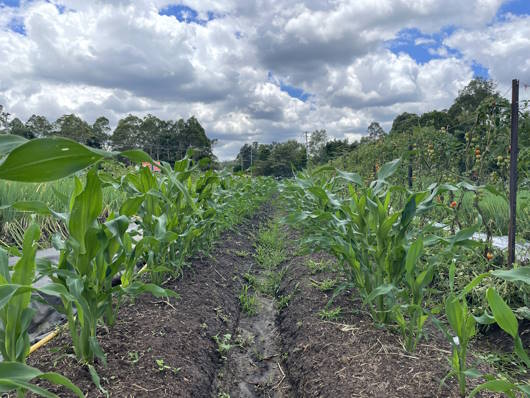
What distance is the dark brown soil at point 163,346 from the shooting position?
1.59 metres

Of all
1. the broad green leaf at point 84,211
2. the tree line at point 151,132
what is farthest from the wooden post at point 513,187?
the tree line at point 151,132

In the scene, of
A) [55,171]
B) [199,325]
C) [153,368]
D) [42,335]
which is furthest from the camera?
[199,325]

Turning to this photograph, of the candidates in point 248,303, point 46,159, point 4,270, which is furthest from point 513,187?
point 4,270

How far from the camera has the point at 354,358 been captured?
6.33ft

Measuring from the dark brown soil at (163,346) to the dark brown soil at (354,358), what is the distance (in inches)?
20.2

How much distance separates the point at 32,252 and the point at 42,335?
1178 millimetres

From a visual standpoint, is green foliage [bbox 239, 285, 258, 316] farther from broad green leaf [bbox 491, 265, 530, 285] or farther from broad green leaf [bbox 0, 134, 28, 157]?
broad green leaf [bbox 0, 134, 28, 157]

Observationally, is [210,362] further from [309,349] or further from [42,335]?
[42,335]

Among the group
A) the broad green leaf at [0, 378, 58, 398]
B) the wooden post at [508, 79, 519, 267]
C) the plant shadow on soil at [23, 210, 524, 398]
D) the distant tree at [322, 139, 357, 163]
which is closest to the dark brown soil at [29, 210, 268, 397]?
the plant shadow on soil at [23, 210, 524, 398]

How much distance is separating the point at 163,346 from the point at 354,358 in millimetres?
1033

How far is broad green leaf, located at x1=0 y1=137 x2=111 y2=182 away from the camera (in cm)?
62

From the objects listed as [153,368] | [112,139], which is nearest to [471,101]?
[153,368]

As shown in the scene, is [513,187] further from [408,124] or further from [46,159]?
[408,124]

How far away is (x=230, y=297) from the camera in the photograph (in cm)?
314
